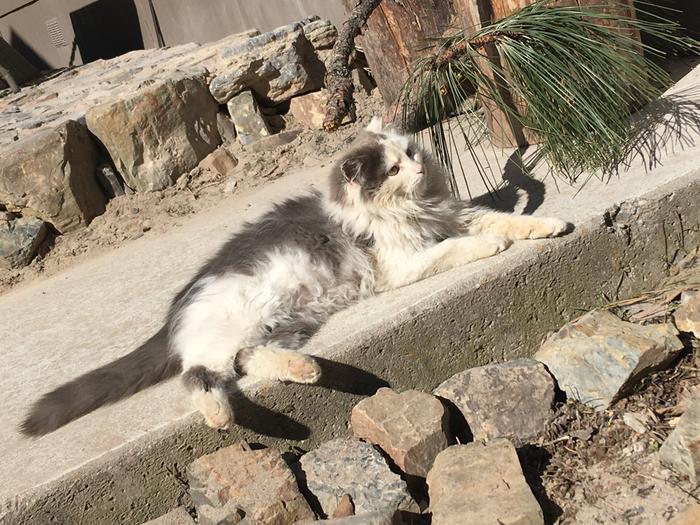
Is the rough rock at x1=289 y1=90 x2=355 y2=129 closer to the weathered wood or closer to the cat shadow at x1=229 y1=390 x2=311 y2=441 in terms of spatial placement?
the weathered wood

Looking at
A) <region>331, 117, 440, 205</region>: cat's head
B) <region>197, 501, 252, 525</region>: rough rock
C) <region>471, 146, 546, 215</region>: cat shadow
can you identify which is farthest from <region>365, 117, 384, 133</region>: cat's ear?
<region>197, 501, 252, 525</region>: rough rock

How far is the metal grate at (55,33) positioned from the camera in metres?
9.17

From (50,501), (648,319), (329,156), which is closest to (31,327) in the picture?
(50,501)

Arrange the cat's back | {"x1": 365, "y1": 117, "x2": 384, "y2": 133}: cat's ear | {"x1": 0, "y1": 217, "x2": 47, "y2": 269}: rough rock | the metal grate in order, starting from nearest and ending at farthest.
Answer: the cat's back
{"x1": 365, "y1": 117, "x2": 384, "y2": 133}: cat's ear
{"x1": 0, "y1": 217, "x2": 47, "y2": 269}: rough rock
the metal grate

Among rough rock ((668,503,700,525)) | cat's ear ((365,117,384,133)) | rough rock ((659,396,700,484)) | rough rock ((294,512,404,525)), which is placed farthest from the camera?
cat's ear ((365,117,384,133))

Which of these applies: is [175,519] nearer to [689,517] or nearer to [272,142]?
[689,517]

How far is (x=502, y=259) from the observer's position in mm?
3123

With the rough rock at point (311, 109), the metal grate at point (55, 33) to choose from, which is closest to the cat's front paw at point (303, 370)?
the rough rock at point (311, 109)

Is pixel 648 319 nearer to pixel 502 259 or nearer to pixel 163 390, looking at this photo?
pixel 502 259

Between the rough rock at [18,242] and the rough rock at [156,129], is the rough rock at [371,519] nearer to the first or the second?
the rough rock at [18,242]

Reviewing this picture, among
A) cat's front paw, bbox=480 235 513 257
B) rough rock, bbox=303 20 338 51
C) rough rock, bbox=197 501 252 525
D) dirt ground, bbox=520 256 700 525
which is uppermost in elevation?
rough rock, bbox=303 20 338 51

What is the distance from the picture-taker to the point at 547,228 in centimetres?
315

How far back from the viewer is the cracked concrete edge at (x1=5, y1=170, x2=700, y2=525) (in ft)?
8.45

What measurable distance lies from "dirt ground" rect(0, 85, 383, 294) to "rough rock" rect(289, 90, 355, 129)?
0.06 m
